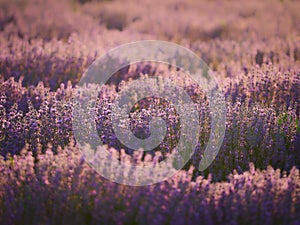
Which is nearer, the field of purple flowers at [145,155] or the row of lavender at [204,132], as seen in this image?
the field of purple flowers at [145,155]

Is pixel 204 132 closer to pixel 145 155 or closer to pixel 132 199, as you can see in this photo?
pixel 145 155

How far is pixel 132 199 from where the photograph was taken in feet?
8.95

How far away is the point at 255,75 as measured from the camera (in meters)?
4.84

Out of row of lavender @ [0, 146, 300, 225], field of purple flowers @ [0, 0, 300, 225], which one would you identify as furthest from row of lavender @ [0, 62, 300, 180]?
row of lavender @ [0, 146, 300, 225]

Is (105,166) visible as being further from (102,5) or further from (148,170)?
(102,5)

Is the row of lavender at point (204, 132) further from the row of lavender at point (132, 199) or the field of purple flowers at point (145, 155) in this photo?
the row of lavender at point (132, 199)

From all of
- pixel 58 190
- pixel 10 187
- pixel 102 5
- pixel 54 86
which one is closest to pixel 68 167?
pixel 58 190

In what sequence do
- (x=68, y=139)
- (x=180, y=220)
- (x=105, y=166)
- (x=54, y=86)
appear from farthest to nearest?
(x=54, y=86) < (x=68, y=139) < (x=105, y=166) < (x=180, y=220)

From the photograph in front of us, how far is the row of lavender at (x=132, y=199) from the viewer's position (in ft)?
8.70

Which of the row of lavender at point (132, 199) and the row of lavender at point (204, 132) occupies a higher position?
the row of lavender at point (204, 132)

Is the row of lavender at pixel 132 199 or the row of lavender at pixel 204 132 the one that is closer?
the row of lavender at pixel 132 199

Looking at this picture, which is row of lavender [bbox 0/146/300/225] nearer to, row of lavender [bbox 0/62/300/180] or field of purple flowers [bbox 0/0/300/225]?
field of purple flowers [bbox 0/0/300/225]

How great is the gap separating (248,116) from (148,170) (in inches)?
58.1

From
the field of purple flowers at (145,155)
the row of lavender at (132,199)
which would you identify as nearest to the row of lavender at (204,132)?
the field of purple flowers at (145,155)
